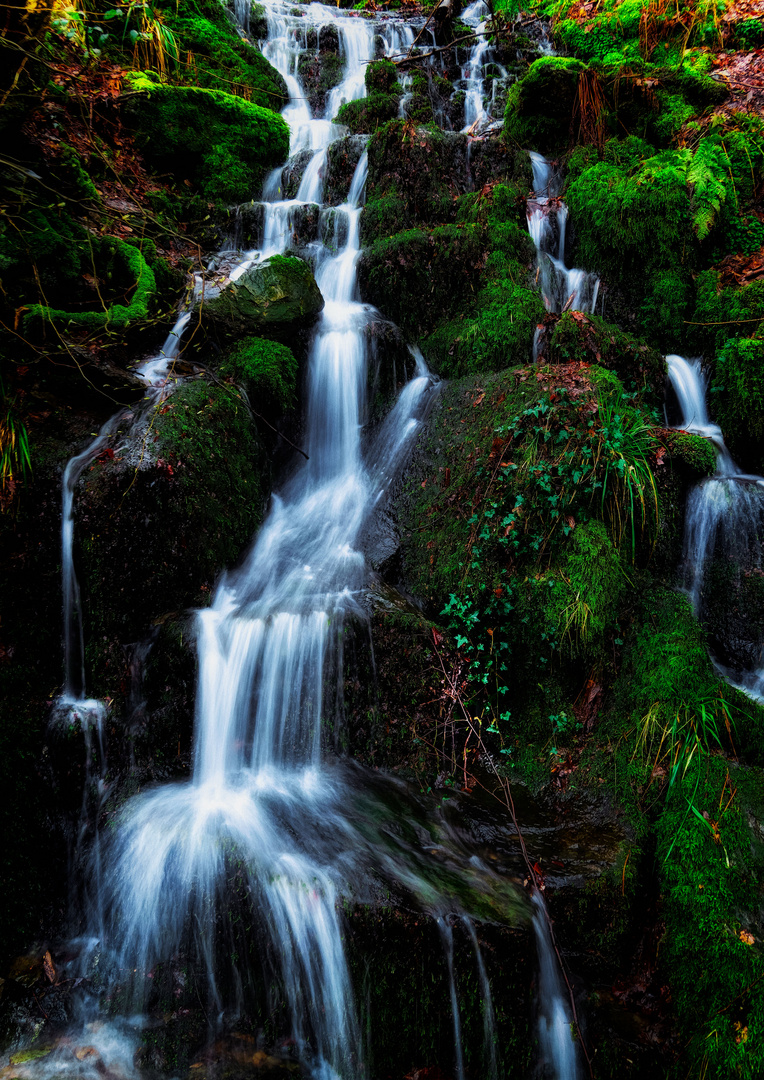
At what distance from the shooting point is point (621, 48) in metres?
8.92

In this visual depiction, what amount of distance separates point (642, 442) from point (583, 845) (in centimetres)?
302

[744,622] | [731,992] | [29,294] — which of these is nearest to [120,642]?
[29,294]

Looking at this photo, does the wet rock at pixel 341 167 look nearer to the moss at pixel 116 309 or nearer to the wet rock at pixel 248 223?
the wet rock at pixel 248 223

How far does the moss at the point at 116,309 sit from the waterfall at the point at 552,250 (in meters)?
4.29

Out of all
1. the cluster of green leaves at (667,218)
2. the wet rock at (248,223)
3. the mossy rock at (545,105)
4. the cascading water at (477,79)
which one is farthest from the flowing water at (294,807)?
the cascading water at (477,79)

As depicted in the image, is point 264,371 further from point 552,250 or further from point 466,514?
point 552,250

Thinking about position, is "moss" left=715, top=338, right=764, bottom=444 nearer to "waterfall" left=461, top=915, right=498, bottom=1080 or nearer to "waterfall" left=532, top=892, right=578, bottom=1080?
"waterfall" left=532, top=892, right=578, bottom=1080

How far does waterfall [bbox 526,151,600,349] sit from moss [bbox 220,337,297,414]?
10.1ft

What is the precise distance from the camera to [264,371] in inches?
221

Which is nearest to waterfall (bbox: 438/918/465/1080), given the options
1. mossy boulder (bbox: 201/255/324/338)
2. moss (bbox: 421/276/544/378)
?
moss (bbox: 421/276/544/378)

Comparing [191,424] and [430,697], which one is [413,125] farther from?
[430,697]

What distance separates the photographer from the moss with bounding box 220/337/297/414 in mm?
5590

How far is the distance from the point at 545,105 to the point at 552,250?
2540mm

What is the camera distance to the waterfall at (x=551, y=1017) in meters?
2.94
